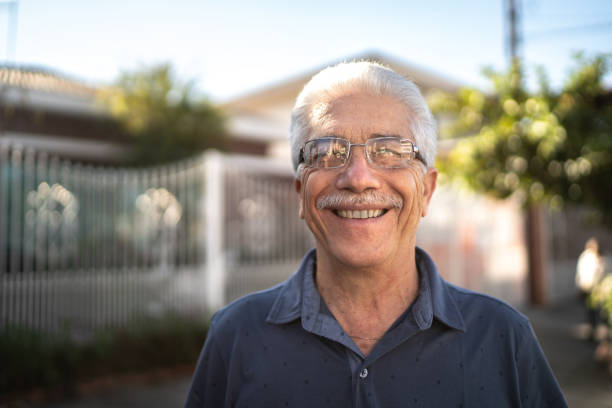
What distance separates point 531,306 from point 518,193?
15.9 feet

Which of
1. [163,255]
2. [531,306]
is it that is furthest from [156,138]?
[531,306]

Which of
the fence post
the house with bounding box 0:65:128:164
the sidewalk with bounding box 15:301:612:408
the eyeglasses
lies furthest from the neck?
the house with bounding box 0:65:128:164

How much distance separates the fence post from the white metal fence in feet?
0.04

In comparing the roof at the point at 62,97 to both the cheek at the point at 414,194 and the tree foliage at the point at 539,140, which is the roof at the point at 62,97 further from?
the cheek at the point at 414,194

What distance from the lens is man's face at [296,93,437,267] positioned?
1.29 metres

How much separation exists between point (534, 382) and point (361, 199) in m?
0.62

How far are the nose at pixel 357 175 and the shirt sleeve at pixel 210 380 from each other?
56 cm

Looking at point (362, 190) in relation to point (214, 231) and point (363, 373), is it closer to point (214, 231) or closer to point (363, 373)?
point (363, 373)

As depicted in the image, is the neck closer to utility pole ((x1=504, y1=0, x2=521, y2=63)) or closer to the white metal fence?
the white metal fence

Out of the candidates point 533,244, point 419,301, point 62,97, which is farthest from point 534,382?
point 62,97

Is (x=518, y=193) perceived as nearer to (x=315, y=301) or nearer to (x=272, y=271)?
(x=272, y=271)

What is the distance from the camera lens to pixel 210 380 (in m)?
1.41

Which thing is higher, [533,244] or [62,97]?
[62,97]

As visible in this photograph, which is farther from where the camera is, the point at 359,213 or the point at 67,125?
the point at 67,125
